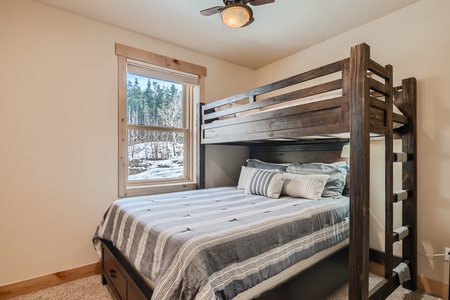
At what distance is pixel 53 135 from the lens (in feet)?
6.99

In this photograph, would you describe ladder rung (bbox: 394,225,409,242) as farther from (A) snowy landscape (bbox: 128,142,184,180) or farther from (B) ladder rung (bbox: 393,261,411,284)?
(A) snowy landscape (bbox: 128,142,184,180)

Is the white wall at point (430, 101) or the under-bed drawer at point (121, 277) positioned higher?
the white wall at point (430, 101)

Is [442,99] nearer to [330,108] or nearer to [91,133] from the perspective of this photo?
[330,108]

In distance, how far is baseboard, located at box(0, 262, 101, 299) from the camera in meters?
1.93

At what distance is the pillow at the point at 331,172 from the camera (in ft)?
7.59

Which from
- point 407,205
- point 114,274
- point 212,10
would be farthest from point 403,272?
point 212,10

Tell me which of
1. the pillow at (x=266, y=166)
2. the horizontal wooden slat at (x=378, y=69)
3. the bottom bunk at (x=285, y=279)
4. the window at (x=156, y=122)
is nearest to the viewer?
the bottom bunk at (x=285, y=279)

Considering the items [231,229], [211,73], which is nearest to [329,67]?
[231,229]

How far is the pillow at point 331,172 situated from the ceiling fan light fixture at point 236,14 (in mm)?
1656

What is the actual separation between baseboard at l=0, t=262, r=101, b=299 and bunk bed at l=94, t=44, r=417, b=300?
32cm

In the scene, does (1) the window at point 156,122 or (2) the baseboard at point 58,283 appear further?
(1) the window at point 156,122

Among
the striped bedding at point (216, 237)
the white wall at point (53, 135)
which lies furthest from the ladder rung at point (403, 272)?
the white wall at point (53, 135)

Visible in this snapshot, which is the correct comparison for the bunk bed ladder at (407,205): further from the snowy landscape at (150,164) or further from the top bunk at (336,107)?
the snowy landscape at (150,164)

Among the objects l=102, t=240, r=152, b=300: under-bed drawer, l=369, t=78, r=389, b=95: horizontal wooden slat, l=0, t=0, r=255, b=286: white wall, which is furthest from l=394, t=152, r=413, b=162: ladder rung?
l=0, t=0, r=255, b=286: white wall
